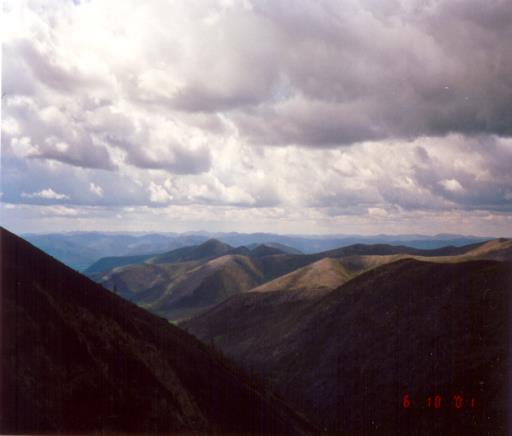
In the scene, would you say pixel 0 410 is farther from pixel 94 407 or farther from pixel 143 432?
pixel 143 432

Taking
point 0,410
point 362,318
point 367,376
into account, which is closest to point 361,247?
point 362,318
